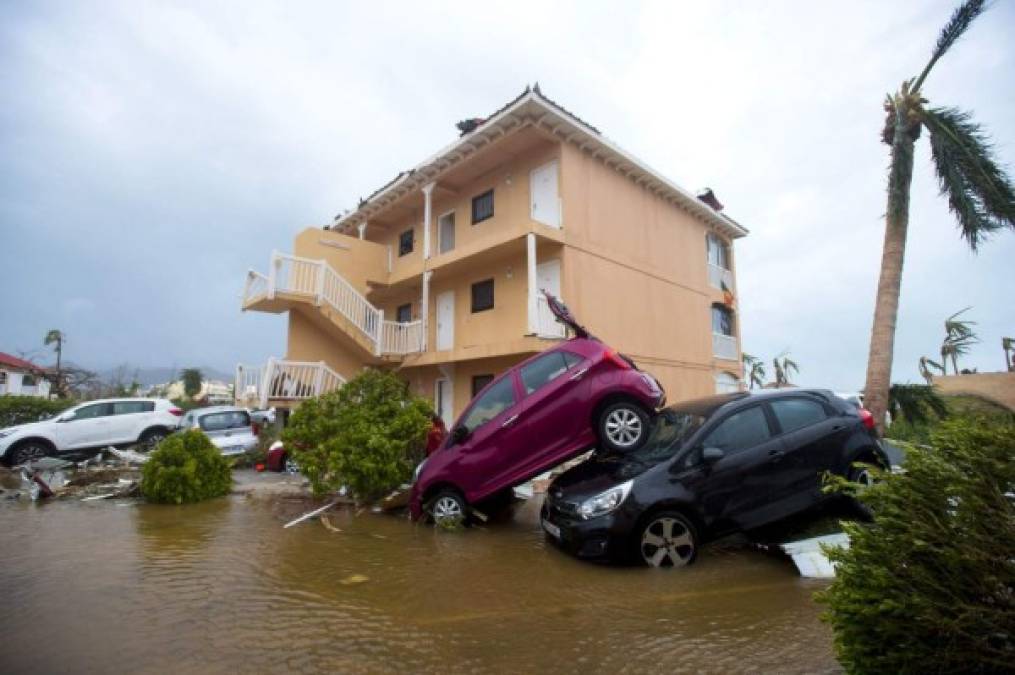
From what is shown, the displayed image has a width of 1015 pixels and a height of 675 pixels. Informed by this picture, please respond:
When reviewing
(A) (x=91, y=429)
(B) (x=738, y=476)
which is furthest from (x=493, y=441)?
(A) (x=91, y=429)

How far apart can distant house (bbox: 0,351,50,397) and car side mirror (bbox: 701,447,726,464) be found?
125 ft

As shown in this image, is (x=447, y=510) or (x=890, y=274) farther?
(x=890, y=274)

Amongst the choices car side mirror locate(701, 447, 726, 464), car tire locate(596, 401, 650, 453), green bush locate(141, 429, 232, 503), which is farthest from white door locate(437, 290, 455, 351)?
car side mirror locate(701, 447, 726, 464)

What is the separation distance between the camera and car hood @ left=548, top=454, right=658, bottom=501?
5.16 metres

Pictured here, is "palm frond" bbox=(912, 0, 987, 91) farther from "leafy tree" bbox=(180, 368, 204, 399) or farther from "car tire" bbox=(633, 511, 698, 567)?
"leafy tree" bbox=(180, 368, 204, 399)

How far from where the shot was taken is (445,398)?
15.8 metres

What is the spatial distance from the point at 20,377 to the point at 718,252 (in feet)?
134

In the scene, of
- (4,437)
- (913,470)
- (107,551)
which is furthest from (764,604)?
(4,437)

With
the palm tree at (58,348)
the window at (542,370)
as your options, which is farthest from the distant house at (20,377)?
the window at (542,370)

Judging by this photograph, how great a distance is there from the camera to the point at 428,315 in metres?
16.3

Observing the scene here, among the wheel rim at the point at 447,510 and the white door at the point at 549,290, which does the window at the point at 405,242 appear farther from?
the wheel rim at the point at 447,510

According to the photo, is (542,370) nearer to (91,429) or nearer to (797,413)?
(797,413)

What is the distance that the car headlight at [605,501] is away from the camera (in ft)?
16.2

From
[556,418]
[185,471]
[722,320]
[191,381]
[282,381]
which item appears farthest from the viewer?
[191,381]
